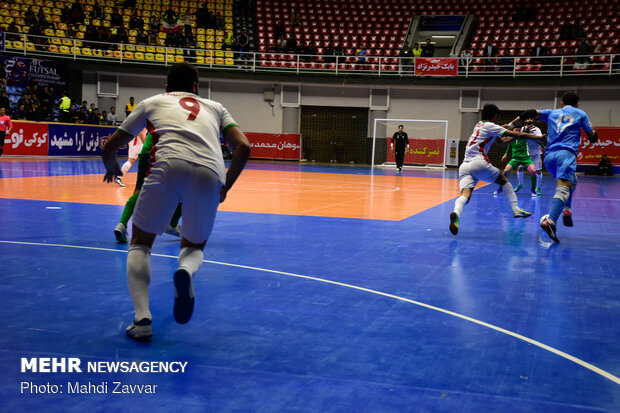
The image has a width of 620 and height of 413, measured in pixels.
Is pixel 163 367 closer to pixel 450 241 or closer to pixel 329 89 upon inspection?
pixel 450 241

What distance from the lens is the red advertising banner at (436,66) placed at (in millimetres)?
28812

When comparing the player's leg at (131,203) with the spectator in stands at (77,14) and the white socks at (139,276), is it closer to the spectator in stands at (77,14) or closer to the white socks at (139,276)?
the white socks at (139,276)

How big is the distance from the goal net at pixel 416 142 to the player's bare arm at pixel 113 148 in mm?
25915

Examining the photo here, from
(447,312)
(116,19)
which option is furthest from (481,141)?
(116,19)

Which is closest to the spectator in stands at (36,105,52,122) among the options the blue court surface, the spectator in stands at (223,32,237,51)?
the spectator in stands at (223,32,237,51)

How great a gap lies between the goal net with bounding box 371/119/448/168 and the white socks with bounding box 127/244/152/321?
26.3 metres

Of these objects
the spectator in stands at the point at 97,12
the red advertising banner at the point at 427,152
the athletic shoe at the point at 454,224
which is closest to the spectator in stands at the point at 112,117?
the spectator in stands at the point at 97,12

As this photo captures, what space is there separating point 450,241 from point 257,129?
26839 mm

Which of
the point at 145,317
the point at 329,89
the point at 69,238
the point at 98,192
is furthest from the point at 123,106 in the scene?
the point at 145,317

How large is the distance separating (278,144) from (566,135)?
25.5m

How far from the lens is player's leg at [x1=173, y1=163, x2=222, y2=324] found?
128 inches

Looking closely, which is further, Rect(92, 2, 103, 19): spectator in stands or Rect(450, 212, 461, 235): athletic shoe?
Rect(92, 2, 103, 19): spectator in stands

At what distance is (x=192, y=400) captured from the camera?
272 cm

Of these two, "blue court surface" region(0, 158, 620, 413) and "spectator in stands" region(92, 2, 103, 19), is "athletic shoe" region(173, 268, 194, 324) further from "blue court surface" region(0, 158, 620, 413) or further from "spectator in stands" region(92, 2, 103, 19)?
"spectator in stands" region(92, 2, 103, 19)
